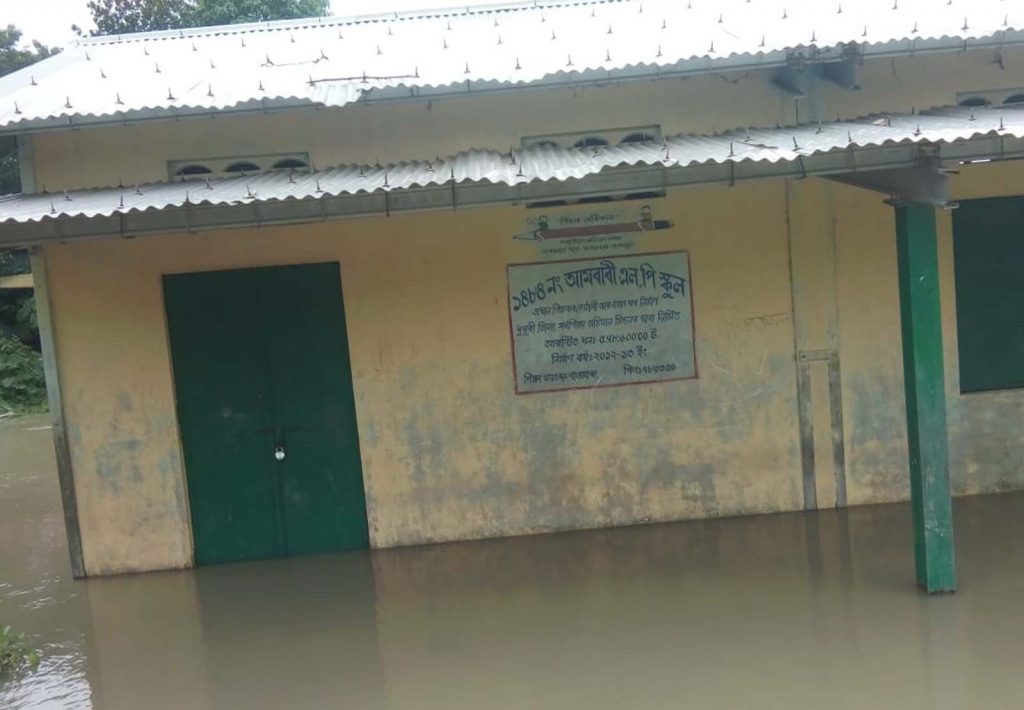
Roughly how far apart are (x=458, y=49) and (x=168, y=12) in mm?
18216

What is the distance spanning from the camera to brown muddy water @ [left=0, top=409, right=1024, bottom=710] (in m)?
5.00

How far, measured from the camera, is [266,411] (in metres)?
7.46

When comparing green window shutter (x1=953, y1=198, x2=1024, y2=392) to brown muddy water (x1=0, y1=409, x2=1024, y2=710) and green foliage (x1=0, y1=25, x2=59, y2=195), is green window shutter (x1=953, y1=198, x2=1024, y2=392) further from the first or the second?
green foliage (x1=0, y1=25, x2=59, y2=195)

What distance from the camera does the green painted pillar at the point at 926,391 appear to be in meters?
5.66

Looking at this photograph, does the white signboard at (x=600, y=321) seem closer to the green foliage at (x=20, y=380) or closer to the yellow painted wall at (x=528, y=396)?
the yellow painted wall at (x=528, y=396)

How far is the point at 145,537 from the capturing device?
738 centimetres

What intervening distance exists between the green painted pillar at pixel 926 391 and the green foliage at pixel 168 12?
63.2 feet

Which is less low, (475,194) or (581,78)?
(581,78)

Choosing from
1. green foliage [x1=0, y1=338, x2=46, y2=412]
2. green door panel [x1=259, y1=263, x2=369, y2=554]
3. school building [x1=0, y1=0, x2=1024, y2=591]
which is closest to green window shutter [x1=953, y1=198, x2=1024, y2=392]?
school building [x1=0, y1=0, x2=1024, y2=591]

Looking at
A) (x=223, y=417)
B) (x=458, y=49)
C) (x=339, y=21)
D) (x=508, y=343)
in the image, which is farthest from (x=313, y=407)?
(x=339, y=21)

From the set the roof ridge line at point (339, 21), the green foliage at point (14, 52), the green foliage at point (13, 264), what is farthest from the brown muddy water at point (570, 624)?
the green foliage at point (14, 52)

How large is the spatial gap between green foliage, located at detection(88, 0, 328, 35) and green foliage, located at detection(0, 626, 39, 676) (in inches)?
727

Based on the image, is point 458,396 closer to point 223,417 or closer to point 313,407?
point 313,407

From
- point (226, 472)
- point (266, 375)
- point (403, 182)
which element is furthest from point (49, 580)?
point (403, 182)
